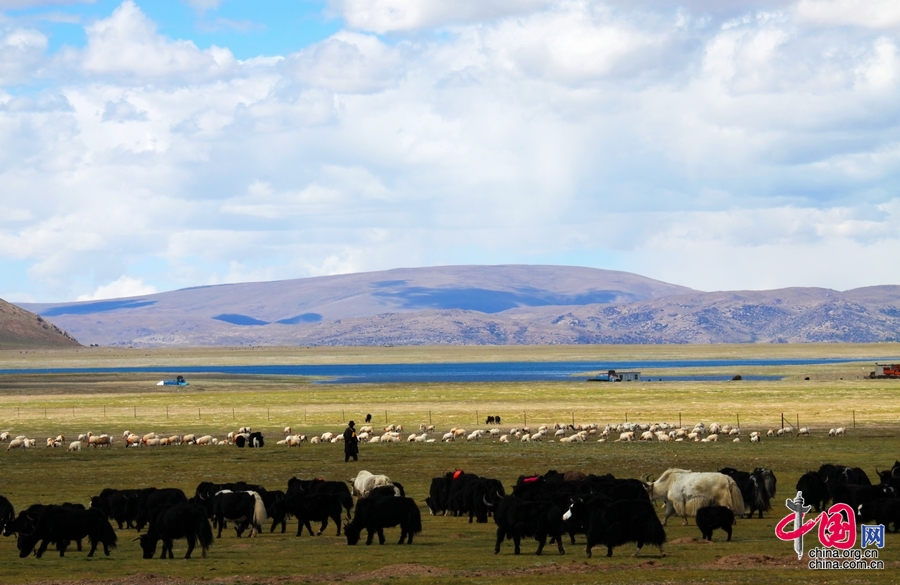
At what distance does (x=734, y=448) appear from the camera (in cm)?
4666

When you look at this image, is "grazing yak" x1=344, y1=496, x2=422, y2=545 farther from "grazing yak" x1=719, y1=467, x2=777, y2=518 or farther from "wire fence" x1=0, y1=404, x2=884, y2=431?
"wire fence" x1=0, y1=404, x2=884, y2=431

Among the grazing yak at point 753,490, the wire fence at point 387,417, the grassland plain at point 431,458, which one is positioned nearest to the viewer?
the grassland plain at point 431,458

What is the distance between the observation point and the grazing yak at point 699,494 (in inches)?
1003

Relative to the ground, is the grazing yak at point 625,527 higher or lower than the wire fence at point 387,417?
lower

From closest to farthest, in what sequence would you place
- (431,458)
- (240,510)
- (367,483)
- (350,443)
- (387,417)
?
(240,510), (367,483), (350,443), (431,458), (387,417)

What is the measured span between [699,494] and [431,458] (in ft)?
66.2

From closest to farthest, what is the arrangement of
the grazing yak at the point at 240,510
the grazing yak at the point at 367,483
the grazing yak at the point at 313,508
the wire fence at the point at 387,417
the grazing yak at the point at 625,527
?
the grazing yak at the point at 625,527 < the grazing yak at the point at 240,510 < the grazing yak at the point at 313,508 < the grazing yak at the point at 367,483 < the wire fence at the point at 387,417

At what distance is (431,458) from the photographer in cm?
4466

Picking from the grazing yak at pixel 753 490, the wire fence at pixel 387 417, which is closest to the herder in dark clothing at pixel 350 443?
the grazing yak at pixel 753 490

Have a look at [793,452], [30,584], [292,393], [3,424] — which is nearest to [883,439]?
[793,452]

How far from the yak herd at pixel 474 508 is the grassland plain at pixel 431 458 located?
0.46m

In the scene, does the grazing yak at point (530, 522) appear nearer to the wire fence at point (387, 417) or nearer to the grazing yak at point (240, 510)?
the grazing yak at point (240, 510)

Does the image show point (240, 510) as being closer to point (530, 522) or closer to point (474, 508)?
point (474, 508)

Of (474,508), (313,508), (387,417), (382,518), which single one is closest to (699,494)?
(474,508)
